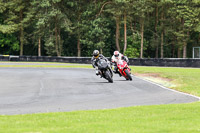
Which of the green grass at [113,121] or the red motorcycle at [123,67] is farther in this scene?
the red motorcycle at [123,67]

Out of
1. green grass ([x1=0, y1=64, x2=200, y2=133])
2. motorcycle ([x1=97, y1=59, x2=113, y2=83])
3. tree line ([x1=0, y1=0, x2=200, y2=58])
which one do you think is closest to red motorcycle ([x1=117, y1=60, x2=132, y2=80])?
motorcycle ([x1=97, y1=59, x2=113, y2=83])

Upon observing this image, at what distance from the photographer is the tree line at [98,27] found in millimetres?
54594

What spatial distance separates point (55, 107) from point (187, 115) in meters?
3.70

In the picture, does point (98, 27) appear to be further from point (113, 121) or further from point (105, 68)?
point (113, 121)

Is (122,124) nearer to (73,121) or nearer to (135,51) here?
(73,121)

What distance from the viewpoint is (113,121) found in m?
8.16

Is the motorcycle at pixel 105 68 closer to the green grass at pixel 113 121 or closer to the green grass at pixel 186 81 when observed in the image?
→ the green grass at pixel 186 81

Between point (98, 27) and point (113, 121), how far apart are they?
4828cm

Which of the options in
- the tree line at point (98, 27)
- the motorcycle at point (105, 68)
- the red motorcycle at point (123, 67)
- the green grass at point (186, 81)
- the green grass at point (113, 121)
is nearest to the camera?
the green grass at point (113, 121)

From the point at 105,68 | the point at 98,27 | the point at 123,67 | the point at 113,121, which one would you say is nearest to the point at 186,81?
the point at 123,67

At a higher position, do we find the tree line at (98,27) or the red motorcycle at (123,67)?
the tree line at (98,27)

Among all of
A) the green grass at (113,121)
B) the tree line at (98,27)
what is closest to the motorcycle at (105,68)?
the green grass at (113,121)

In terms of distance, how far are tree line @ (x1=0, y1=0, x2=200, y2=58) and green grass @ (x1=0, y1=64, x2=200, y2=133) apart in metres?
44.2

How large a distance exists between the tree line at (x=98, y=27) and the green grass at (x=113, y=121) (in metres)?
44.2
